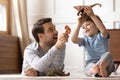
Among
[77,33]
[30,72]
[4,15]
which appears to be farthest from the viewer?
[4,15]

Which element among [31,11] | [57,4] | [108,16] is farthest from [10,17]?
[108,16]

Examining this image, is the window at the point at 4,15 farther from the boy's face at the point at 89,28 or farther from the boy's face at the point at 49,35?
the boy's face at the point at 89,28

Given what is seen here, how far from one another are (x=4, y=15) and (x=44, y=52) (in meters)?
2.31

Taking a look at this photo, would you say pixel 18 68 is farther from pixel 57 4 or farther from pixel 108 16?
pixel 108 16

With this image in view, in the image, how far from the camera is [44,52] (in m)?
1.96

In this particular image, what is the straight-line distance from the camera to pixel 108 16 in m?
3.91

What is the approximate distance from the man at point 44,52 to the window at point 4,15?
6.85 ft

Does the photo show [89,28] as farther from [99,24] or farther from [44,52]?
[44,52]

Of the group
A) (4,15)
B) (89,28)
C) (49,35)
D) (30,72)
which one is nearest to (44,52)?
(49,35)

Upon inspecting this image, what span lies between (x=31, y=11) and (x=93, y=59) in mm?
2476

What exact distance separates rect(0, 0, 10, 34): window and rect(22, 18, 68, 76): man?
209cm

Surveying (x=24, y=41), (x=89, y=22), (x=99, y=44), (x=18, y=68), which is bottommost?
(x=18, y=68)

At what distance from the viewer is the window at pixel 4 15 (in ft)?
13.3

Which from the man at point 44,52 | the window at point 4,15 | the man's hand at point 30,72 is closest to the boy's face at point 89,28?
the man at point 44,52
